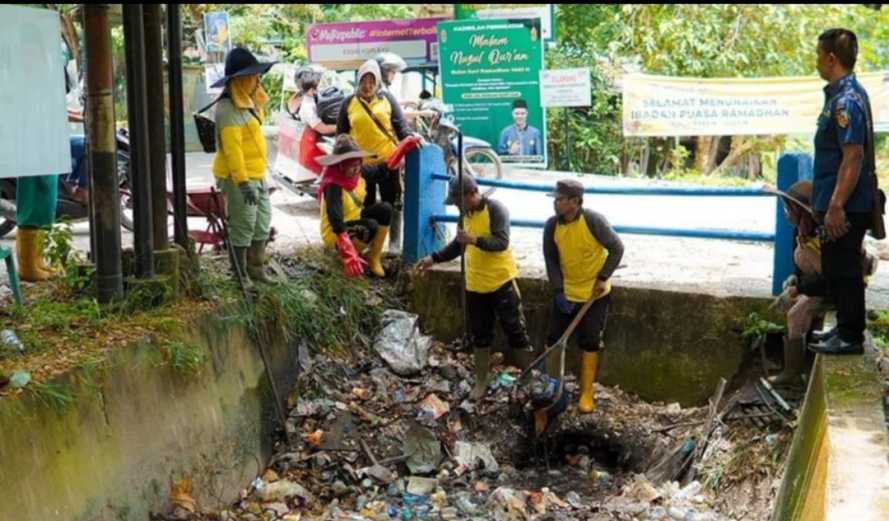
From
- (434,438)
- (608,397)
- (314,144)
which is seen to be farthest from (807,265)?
(314,144)

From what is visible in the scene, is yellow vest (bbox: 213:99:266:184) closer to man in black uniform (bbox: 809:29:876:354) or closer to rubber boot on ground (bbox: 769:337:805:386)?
man in black uniform (bbox: 809:29:876:354)

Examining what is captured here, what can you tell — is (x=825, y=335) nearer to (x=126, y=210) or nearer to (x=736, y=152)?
(x=126, y=210)

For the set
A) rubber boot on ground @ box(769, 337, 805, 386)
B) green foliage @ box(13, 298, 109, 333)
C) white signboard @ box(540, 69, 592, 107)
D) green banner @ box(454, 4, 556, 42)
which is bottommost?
rubber boot on ground @ box(769, 337, 805, 386)

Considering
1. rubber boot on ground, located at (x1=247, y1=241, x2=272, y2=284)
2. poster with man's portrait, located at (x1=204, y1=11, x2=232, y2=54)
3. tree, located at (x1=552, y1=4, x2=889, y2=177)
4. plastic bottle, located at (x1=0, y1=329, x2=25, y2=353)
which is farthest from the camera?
tree, located at (x1=552, y1=4, x2=889, y2=177)

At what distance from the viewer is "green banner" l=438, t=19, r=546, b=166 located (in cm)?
1396

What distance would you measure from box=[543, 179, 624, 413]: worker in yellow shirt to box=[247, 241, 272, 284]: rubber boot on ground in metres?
1.93

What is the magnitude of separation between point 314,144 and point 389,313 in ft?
9.20

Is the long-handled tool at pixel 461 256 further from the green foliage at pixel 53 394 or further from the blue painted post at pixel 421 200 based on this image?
the green foliage at pixel 53 394

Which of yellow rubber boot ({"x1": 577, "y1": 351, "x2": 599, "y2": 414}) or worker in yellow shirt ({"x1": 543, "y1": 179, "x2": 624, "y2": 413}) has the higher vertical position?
worker in yellow shirt ({"x1": 543, "y1": 179, "x2": 624, "y2": 413})

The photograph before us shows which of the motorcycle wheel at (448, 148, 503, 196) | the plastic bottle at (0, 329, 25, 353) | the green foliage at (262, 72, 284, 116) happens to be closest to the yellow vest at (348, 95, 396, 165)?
the plastic bottle at (0, 329, 25, 353)

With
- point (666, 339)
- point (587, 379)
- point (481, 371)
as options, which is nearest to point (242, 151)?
point (481, 371)

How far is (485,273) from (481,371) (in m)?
0.79

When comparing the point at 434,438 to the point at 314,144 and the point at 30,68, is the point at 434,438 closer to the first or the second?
the point at 30,68

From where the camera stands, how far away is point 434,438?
655 centimetres
